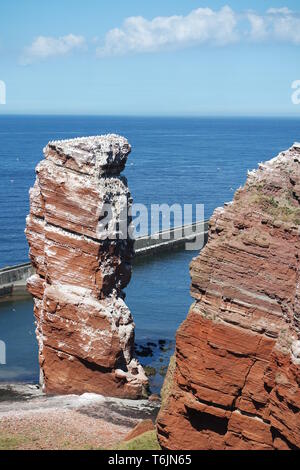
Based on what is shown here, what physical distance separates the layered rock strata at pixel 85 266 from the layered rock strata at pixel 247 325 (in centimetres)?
1496

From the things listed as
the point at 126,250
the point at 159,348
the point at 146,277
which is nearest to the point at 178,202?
the point at 146,277

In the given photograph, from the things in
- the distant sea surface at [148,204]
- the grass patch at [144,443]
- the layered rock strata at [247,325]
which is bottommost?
the distant sea surface at [148,204]

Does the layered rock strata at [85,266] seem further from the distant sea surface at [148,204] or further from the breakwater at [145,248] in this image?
the breakwater at [145,248]

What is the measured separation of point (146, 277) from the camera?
229ft

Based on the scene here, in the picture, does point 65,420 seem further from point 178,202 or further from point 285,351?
point 178,202

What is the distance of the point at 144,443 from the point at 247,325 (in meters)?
7.41

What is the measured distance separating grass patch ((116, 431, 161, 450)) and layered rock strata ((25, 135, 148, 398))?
10.4 metres

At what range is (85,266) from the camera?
3644 centimetres

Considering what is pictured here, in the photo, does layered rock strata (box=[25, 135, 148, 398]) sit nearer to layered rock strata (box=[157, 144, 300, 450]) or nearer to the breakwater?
layered rock strata (box=[157, 144, 300, 450])

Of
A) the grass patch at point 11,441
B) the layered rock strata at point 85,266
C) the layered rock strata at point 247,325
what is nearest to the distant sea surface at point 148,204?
the layered rock strata at point 85,266

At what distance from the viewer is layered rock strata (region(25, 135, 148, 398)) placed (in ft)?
117

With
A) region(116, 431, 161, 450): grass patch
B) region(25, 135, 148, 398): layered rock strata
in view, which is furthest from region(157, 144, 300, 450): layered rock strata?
region(25, 135, 148, 398): layered rock strata

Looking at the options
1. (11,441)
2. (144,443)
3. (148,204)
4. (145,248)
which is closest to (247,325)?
(144,443)

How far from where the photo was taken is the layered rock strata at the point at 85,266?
35531mm
